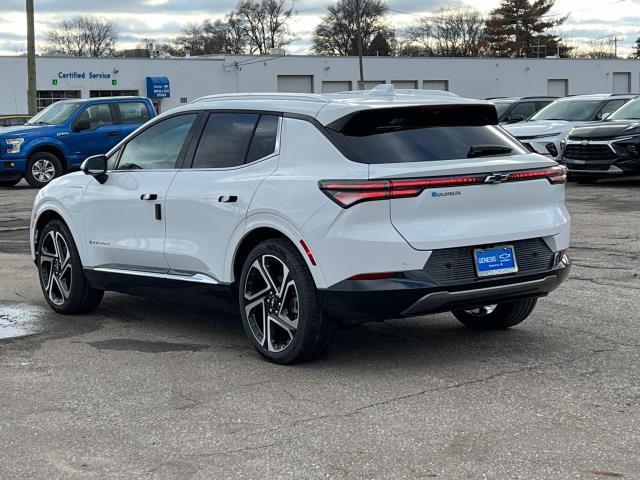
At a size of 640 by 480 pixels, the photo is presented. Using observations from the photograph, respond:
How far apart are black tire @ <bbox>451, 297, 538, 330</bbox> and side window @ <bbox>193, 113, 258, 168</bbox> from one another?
1.81 meters

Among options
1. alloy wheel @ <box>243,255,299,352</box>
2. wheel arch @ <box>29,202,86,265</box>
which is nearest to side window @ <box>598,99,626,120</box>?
wheel arch @ <box>29,202,86,265</box>

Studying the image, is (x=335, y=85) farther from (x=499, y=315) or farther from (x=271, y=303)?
(x=271, y=303)

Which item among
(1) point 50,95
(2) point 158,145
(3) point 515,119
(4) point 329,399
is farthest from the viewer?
(1) point 50,95

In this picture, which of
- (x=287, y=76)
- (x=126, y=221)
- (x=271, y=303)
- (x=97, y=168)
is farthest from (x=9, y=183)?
(x=287, y=76)

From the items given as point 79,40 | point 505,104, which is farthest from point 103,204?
point 79,40

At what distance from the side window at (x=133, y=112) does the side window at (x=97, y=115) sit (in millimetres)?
276

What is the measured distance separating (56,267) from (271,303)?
261cm

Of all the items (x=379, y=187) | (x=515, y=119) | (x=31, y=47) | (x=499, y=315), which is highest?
(x=31, y=47)

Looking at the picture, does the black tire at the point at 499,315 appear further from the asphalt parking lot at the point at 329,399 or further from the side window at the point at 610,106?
the side window at the point at 610,106

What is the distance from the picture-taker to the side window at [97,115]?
20.9 metres

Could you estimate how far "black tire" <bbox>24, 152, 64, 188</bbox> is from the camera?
2067cm

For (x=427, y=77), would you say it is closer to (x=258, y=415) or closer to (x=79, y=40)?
(x=79, y=40)

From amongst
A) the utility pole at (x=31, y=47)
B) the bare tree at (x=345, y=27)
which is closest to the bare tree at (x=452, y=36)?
the bare tree at (x=345, y=27)

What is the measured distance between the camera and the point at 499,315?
263 inches
